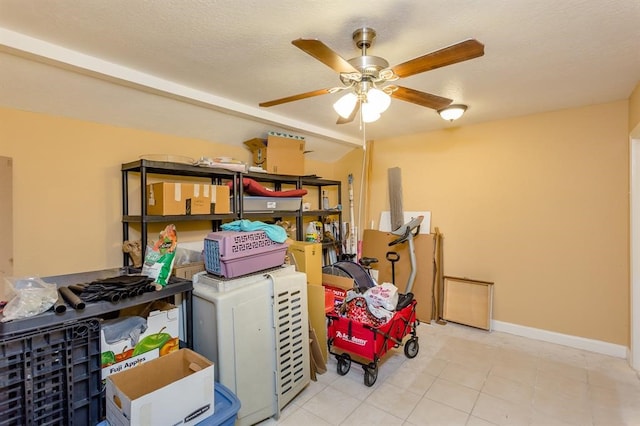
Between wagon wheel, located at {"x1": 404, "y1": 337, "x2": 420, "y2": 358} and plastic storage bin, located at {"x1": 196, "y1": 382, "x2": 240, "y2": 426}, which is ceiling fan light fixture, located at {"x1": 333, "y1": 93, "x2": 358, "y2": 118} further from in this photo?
wagon wheel, located at {"x1": 404, "y1": 337, "x2": 420, "y2": 358}

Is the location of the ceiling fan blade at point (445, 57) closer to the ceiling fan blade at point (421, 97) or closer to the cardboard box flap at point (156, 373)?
the ceiling fan blade at point (421, 97)

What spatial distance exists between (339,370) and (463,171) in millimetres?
2630

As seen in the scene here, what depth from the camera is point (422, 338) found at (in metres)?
3.23

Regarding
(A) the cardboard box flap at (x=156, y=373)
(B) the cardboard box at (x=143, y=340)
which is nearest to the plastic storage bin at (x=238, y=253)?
(B) the cardboard box at (x=143, y=340)

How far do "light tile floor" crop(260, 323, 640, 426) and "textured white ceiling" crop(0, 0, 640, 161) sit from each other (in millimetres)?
2353

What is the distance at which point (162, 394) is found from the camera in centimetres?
125

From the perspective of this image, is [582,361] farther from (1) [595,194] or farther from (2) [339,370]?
(2) [339,370]

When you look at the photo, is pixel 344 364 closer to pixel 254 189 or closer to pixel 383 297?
pixel 383 297

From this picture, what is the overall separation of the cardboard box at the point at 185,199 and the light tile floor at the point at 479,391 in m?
1.64

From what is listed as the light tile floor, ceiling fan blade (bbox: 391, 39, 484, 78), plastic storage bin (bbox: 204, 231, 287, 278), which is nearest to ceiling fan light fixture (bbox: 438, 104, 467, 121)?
ceiling fan blade (bbox: 391, 39, 484, 78)

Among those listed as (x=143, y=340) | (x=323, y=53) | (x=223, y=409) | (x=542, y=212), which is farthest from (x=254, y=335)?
(x=542, y=212)

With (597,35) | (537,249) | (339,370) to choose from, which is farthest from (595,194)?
(339,370)

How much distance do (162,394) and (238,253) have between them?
845 millimetres

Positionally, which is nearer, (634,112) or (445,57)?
(445,57)
